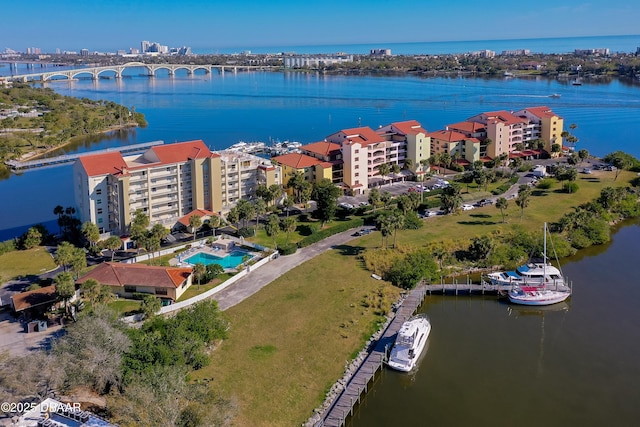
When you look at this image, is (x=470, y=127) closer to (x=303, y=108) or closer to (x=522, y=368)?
(x=522, y=368)

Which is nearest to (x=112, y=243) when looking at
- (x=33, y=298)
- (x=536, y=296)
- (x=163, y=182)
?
(x=33, y=298)

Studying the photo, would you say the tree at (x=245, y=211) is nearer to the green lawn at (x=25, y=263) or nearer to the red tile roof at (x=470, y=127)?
the green lawn at (x=25, y=263)

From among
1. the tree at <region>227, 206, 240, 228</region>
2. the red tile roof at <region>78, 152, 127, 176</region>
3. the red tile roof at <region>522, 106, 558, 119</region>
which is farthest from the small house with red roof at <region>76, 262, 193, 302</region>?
the red tile roof at <region>522, 106, 558, 119</region>

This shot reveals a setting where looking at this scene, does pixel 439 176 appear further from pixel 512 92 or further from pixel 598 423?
pixel 512 92

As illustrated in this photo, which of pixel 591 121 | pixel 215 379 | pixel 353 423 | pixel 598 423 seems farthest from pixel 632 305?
pixel 591 121

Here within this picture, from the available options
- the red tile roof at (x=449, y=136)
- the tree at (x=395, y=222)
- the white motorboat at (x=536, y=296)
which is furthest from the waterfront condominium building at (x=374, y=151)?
the white motorboat at (x=536, y=296)

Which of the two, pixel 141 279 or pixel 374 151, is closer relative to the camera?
pixel 141 279
